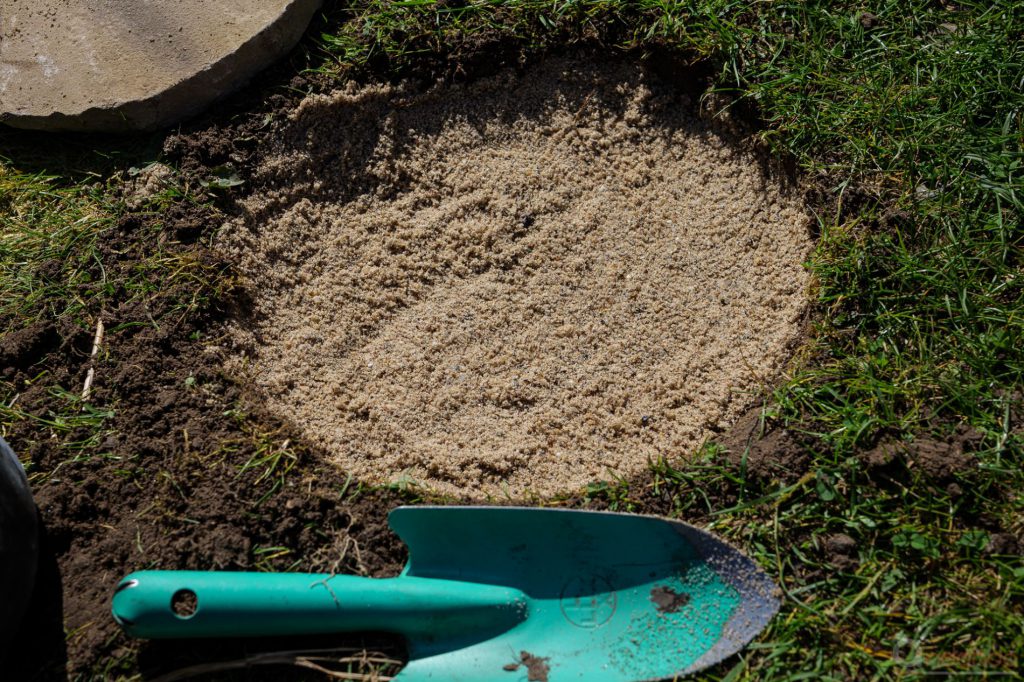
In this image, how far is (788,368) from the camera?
7.11 ft

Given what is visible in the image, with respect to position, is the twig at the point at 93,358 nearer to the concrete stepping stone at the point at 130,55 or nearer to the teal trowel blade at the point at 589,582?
the concrete stepping stone at the point at 130,55

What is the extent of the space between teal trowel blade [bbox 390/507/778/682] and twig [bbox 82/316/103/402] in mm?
964

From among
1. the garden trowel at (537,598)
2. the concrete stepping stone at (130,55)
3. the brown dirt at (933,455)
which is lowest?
the garden trowel at (537,598)

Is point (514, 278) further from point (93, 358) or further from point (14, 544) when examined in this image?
point (14, 544)

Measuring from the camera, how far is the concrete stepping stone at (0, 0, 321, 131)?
97.9 inches

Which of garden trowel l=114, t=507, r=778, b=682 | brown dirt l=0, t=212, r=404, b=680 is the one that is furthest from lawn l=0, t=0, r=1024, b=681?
garden trowel l=114, t=507, r=778, b=682

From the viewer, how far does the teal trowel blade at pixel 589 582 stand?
1.90m

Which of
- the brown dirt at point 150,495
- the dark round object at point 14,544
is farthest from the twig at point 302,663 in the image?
the dark round object at point 14,544

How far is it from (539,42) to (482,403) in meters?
1.18

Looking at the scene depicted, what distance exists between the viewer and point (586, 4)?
2.54 meters

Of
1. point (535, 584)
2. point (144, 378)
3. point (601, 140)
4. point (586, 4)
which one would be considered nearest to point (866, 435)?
point (535, 584)

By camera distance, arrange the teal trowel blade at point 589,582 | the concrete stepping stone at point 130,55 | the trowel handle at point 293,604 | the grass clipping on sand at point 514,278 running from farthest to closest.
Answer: the concrete stepping stone at point 130,55, the grass clipping on sand at point 514,278, the teal trowel blade at point 589,582, the trowel handle at point 293,604

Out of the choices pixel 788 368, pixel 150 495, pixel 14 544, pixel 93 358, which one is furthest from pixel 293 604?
pixel 788 368

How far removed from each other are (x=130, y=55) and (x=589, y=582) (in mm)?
2122
